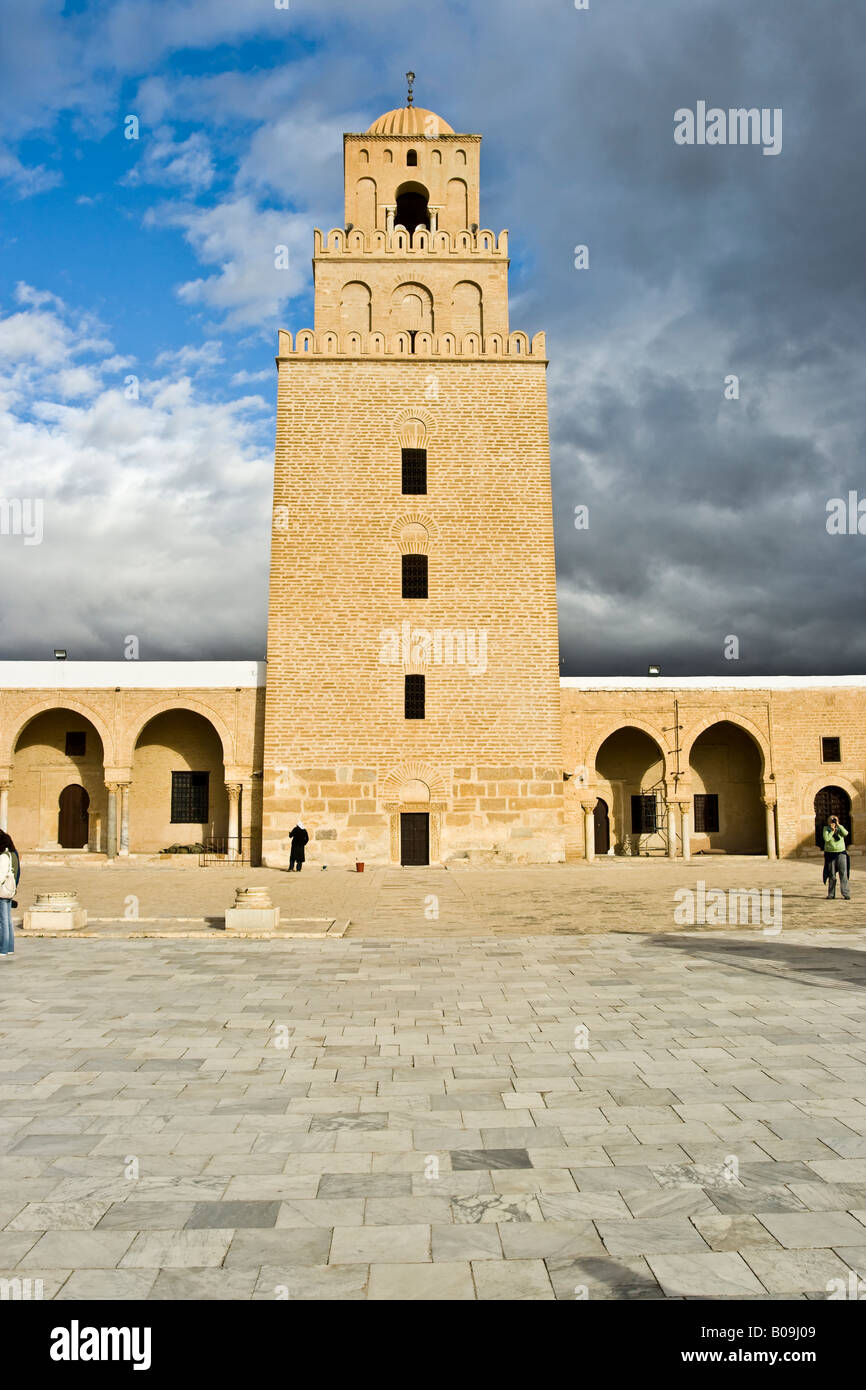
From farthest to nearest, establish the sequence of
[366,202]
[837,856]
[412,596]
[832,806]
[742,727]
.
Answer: [832,806], [742,727], [366,202], [412,596], [837,856]

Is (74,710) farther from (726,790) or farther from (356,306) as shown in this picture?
(726,790)

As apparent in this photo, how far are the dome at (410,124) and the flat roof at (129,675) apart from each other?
13.0m

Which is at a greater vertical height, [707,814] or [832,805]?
[832,805]

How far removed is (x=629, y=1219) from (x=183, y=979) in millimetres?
4668

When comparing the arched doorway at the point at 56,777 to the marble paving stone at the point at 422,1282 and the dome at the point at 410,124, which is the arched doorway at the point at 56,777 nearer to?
the dome at the point at 410,124

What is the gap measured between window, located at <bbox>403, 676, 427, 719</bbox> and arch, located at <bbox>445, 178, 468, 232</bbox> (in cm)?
1103

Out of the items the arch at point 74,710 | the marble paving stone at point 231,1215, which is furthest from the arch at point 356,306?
the marble paving stone at point 231,1215

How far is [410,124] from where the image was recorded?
20.7 metres

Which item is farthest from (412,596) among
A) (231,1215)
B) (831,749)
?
(231,1215)

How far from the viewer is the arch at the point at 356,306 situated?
1950cm

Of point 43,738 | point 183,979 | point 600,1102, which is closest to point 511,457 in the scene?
Result: point 43,738

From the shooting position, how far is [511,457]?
730 inches

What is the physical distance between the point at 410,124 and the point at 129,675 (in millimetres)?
14674
